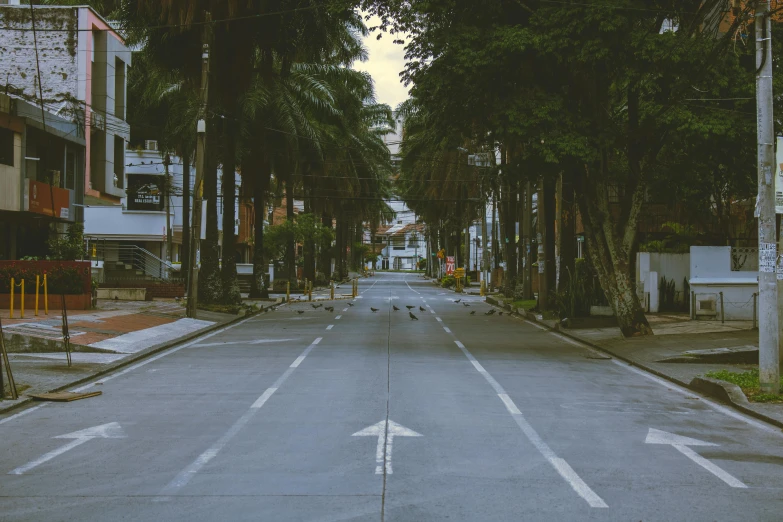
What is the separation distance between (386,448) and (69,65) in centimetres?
3317

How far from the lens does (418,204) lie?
3162 inches

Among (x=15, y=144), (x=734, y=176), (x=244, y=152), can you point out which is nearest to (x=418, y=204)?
(x=244, y=152)

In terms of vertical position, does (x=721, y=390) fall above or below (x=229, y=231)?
below

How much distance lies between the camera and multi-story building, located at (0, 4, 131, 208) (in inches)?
1455

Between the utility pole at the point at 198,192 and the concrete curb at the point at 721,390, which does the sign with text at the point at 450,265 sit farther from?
the concrete curb at the point at 721,390

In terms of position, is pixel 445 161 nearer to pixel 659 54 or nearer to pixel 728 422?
pixel 659 54

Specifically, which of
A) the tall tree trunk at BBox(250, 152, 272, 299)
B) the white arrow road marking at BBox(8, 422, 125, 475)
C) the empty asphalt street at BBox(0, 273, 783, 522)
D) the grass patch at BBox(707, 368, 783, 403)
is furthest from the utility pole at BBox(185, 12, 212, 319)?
the grass patch at BBox(707, 368, 783, 403)

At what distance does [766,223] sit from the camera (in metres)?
12.9

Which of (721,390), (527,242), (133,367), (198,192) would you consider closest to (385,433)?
(721,390)

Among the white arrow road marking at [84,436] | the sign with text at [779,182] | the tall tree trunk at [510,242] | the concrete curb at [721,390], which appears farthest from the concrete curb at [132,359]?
the tall tree trunk at [510,242]

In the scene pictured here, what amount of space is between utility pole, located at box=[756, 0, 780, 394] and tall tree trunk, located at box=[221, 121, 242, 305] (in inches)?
909

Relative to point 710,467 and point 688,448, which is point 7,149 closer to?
point 688,448

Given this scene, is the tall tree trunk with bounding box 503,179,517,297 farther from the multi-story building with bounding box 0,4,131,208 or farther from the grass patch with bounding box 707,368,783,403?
the grass patch with bounding box 707,368,783,403

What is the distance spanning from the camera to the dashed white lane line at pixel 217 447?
7.65 metres
